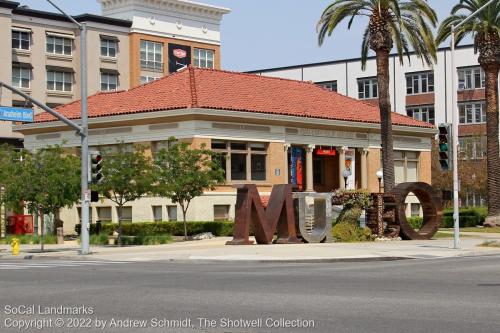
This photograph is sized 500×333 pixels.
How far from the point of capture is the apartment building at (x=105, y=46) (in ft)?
266

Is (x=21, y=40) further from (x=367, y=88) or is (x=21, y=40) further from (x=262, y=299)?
(x=262, y=299)

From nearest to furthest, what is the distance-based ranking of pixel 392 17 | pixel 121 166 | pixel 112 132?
pixel 121 166 < pixel 392 17 < pixel 112 132

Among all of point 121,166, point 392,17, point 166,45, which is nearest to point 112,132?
point 121,166

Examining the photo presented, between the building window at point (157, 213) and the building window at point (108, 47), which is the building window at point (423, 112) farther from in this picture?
the building window at point (157, 213)

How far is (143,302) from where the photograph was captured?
49.8 ft

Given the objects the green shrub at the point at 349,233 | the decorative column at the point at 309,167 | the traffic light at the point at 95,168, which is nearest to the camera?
the traffic light at the point at 95,168

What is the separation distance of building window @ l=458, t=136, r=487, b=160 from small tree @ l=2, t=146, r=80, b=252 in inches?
1962

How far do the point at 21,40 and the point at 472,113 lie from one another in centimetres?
4638

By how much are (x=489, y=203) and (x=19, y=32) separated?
47273 millimetres

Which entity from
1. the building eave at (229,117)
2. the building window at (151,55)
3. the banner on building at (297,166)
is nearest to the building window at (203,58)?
the building window at (151,55)

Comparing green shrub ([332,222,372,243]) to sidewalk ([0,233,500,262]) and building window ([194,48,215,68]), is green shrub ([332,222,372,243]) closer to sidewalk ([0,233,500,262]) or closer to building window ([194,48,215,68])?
sidewalk ([0,233,500,262])

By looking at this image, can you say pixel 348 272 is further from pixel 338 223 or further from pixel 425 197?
pixel 425 197

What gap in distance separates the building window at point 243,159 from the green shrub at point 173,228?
17.0ft


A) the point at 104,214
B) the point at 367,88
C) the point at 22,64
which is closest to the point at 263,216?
the point at 104,214
